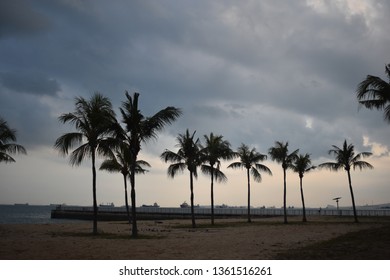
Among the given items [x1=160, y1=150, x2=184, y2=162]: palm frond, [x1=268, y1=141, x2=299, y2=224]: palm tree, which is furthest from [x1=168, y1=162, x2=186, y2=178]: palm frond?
[x1=268, y1=141, x2=299, y2=224]: palm tree

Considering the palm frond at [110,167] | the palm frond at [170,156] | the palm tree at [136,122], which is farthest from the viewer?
the palm frond at [110,167]

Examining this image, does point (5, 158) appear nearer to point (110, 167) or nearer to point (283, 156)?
point (110, 167)

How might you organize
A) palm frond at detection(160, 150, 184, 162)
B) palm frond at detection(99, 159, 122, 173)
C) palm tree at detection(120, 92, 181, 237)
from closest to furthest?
1. palm tree at detection(120, 92, 181, 237)
2. palm frond at detection(160, 150, 184, 162)
3. palm frond at detection(99, 159, 122, 173)

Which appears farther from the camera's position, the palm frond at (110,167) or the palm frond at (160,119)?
the palm frond at (110,167)

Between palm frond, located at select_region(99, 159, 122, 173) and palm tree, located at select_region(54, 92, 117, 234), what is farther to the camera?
palm frond, located at select_region(99, 159, 122, 173)

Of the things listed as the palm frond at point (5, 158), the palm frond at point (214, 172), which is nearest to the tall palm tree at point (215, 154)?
the palm frond at point (214, 172)

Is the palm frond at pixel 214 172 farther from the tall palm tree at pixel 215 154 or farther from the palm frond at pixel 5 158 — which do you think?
the palm frond at pixel 5 158

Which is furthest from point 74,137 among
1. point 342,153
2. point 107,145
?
point 342,153

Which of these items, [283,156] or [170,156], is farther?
[283,156]

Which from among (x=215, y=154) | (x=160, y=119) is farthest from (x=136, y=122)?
(x=215, y=154)

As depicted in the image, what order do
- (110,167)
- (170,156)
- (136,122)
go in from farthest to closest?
1. (110,167)
2. (170,156)
3. (136,122)

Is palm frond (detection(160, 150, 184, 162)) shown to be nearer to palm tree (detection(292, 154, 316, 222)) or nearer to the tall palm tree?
the tall palm tree

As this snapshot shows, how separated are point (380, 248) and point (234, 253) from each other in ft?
17.9

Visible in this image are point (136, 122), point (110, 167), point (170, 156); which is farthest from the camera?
point (110, 167)
